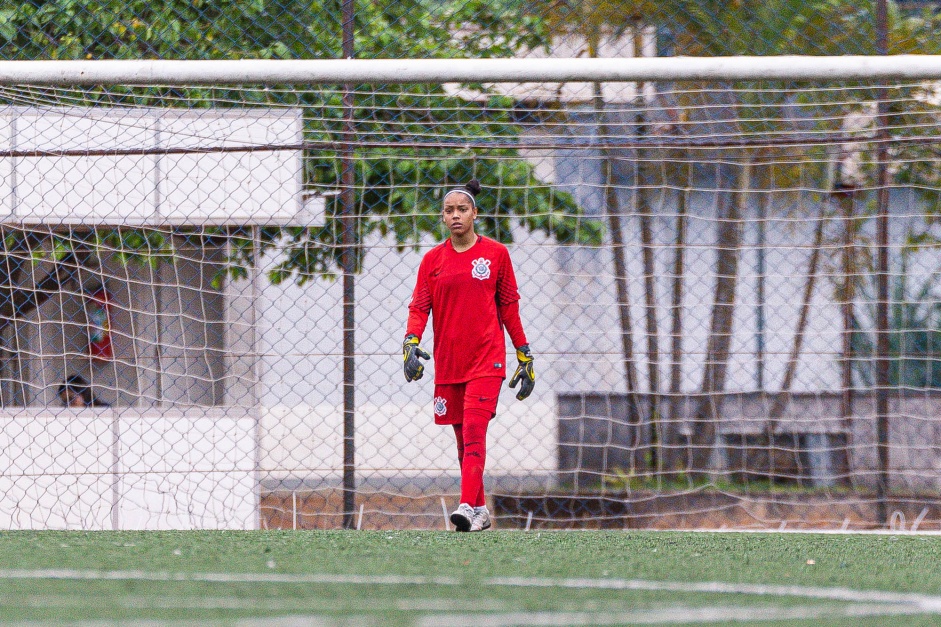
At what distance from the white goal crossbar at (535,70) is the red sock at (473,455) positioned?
5.33 ft

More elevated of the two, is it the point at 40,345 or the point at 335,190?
the point at 335,190

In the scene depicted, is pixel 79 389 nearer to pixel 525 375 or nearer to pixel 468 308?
pixel 468 308

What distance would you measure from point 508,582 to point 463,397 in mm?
1733

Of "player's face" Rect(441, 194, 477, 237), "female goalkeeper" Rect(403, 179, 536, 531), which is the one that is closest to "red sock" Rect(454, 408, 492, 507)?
"female goalkeeper" Rect(403, 179, 536, 531)

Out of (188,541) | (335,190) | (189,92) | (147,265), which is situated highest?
(189,92)

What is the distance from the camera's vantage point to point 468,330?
457cm

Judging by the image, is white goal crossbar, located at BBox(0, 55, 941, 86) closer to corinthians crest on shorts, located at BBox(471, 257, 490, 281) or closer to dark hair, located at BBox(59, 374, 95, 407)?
corinthians crest on shorts, located at BBox(471, 257, 490, 281)

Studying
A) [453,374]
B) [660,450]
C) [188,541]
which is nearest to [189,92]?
[453,374]

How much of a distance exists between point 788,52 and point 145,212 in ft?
13.6

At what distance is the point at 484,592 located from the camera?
9.07ft

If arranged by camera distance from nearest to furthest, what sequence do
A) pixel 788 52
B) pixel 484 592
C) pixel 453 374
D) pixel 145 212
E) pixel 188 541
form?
pixel 484 592, pixel 188 541, pixel 453 374, pixel 145 212, pixel 788 52

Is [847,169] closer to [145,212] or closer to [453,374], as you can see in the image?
[453,374]

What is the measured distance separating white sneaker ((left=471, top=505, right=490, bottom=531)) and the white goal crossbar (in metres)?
2.02

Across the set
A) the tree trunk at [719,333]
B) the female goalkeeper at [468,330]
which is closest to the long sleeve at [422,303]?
the female goalkeeper at [468,330]
